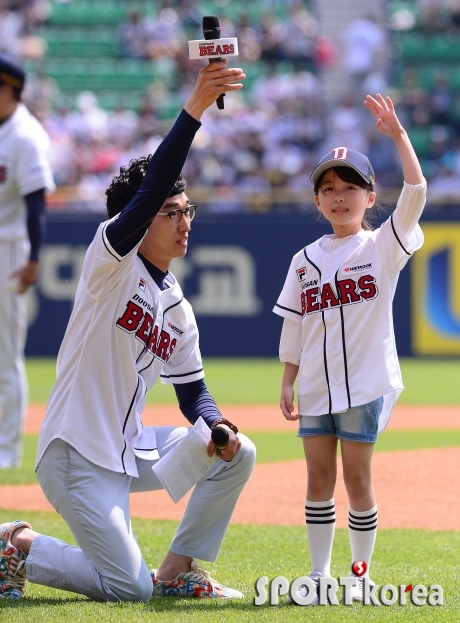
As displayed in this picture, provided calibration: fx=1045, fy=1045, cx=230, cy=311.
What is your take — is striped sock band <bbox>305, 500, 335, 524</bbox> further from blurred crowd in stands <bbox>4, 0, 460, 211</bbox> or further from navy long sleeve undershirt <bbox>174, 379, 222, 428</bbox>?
blurred crowd in stands <bbox>4, 0, 460, 211</bbox>

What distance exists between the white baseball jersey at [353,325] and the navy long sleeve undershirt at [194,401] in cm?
40

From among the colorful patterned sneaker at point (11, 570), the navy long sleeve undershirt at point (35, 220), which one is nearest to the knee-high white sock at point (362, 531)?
the colorful patterned sneaker at point (11, 570)

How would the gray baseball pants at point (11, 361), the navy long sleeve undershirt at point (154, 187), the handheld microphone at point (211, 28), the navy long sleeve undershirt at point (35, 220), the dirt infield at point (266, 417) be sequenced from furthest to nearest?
1. the dirt infield at point (266, 417)
2. the gray baseball pants at point (11, 361)
3. the navy long sleeve undershirt at point (35, 220)
4. the navy long sleeve undershirt at point (154, 187)
5. the handheld microphone at point (211, 28)

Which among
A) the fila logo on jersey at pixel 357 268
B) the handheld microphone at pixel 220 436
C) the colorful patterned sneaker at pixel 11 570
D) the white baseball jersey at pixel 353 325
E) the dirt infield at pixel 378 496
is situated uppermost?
the fila logo on jersey at pixel 357 268

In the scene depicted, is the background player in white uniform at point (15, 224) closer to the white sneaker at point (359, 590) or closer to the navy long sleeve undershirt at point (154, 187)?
the navy long sleeve undershirt at point (154, 187)

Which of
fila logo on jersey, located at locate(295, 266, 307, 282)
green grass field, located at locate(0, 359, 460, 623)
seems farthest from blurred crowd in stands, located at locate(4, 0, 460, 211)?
fila logo on jersey, located at locate(295, 266, 307, 282)

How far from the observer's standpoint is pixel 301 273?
422cm

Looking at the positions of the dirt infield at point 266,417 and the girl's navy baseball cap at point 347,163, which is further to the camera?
the dirt infield at point 266,417

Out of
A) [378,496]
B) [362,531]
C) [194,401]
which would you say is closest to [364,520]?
[362,531]

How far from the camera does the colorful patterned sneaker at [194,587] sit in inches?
156

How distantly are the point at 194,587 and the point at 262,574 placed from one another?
1.43 feet

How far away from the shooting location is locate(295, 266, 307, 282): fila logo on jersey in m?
4.21

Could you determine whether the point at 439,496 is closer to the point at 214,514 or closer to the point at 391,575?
the point at 391,575

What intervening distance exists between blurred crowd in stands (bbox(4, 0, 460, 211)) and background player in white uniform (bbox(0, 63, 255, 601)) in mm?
10715
